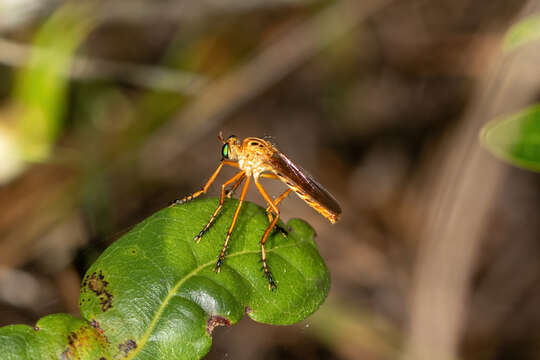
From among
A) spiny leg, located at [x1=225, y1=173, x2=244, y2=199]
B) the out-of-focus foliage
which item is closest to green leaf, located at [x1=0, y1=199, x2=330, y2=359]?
spiny leg, located at [x1=225, y1=173, x2=244, y2=199]

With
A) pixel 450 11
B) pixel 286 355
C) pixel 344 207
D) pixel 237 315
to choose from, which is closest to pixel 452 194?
pixel 344 207

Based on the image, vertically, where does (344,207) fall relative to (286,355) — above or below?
above

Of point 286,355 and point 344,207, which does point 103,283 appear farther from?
point 344,207

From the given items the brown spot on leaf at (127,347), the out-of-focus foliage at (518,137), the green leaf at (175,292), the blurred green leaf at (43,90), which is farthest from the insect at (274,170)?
the blurred green leaf at (43,90)

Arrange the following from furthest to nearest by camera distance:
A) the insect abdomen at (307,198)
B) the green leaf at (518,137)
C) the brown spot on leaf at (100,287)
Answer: the insect abdomen at (307,198) < the green leaf at (518,137) < the brown spot on leaf at (100,287)

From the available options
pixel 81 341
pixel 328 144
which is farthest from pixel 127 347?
pixel 328 144

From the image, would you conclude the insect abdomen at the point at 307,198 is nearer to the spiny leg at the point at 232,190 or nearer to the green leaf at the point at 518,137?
the spiny leg at the point at 232,190
